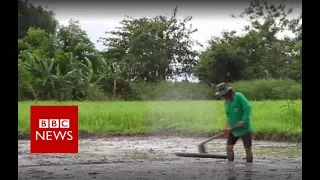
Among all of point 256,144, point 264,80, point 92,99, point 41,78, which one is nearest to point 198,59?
point 264,80

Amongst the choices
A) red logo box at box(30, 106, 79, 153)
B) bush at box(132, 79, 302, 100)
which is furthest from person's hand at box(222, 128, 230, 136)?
red logo box at box(30, 106, 79, 153)

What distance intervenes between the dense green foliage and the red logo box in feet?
1.00

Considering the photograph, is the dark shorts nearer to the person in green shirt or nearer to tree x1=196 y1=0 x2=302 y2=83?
the person in green shirt

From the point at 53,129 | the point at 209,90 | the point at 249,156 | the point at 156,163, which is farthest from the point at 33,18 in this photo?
the point at 249,156

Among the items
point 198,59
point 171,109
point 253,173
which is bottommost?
point 253,173

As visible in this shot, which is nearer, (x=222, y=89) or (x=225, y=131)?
(x=222, y=89)

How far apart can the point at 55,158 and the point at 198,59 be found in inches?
62.6

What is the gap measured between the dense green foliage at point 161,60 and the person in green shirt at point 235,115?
8cm

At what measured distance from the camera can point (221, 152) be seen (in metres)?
6.16

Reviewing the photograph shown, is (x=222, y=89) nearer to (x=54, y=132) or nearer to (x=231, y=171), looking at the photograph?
(x=231, y=171)

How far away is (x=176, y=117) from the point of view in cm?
618

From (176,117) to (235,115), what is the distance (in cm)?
97
